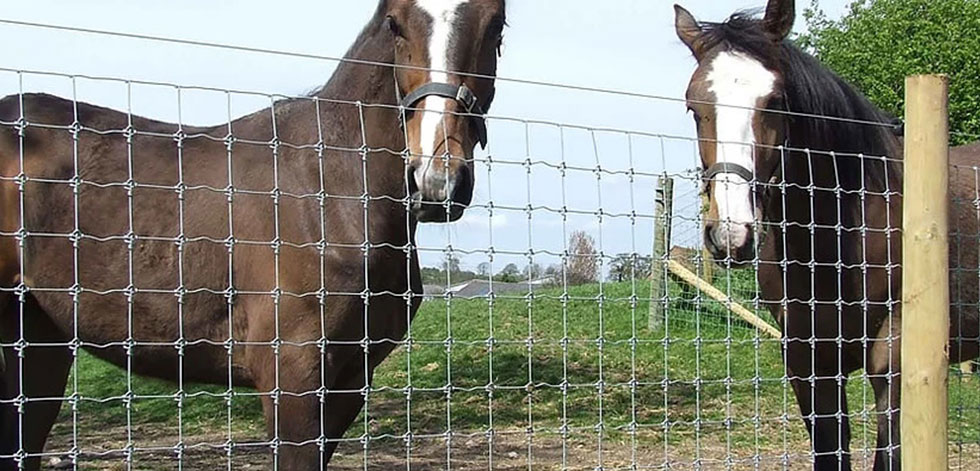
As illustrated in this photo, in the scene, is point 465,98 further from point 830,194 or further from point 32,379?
point 32,379

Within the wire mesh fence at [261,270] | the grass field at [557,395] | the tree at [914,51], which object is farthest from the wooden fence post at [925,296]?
the tree at [914,51]

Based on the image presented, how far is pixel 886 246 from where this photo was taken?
13.7ft

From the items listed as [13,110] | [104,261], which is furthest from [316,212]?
[13,110]

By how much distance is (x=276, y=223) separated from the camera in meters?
2.89

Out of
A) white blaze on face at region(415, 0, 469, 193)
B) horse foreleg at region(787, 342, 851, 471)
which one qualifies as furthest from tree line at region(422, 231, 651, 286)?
horse foreleg at region(787, 342, 851, 471)

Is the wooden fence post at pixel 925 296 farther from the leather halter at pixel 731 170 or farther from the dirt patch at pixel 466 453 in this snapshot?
the dirt patch at pixel 466 453

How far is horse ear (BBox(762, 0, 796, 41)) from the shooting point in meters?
4.27

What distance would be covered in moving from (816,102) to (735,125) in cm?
75

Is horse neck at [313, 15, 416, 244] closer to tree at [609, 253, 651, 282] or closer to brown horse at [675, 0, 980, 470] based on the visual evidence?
tree at [609, 253, 651, 282]

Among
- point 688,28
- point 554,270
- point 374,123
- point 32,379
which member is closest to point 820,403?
point 554,270

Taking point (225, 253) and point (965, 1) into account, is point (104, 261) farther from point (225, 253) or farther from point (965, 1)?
point (965, 1)

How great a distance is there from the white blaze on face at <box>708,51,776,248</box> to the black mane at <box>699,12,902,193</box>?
0.38 feet

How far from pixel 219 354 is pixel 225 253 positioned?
0.36m

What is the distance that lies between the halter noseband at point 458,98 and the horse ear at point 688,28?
1.70m
